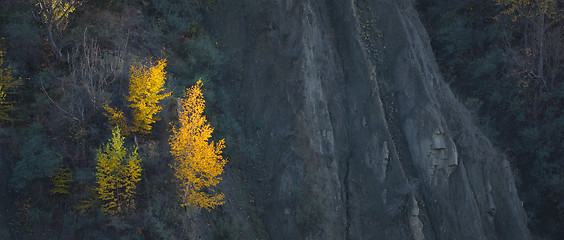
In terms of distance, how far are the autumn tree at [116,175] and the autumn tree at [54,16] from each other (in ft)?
21.9

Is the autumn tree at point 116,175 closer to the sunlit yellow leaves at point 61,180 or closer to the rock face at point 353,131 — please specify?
the sunlit yellow leaves at point 61,180

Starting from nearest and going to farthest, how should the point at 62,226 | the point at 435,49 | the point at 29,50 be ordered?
the point at 62,226, the point at 29,50, the point at 435,49

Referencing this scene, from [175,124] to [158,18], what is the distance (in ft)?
26.1

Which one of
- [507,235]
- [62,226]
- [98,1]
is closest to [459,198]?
[507,235]

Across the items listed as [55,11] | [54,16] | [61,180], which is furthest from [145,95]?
[55,11]

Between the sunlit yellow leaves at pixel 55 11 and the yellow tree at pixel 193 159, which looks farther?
the sunlit yellow leaves at pixel 55 11

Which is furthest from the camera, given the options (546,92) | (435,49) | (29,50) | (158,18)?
(435,49)

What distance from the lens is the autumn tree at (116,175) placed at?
59.3ft

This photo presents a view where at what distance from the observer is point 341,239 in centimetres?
2159

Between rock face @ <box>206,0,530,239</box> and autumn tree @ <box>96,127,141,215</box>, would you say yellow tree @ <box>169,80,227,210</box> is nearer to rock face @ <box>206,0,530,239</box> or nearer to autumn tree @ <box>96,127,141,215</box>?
autumn tree @ <box>96,127,141,215</box>

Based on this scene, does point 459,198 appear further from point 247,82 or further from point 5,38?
point 5,38

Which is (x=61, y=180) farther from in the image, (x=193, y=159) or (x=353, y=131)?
(x=353, y=131)

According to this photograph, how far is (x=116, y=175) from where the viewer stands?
721 inches

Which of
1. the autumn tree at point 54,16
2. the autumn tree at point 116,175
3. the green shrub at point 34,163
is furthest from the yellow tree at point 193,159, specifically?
the autumn tree at point 54,16
